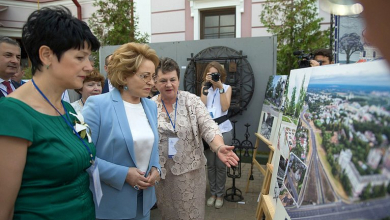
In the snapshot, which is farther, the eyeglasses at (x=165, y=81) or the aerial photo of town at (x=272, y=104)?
the aerial photo of town at (x=272, y=104)

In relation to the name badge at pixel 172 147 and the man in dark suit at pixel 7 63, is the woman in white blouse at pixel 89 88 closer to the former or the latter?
the man in dark suit at pixel 7 63

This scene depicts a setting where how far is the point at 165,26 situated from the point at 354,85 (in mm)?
8493

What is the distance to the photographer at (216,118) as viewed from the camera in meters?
3.93

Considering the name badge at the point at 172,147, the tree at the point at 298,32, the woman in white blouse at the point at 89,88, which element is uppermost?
the tree at the point at 298,32

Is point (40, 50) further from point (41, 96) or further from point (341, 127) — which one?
point (341, 127)

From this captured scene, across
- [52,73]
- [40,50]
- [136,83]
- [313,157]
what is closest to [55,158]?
[52,73]

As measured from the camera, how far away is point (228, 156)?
1.94 m

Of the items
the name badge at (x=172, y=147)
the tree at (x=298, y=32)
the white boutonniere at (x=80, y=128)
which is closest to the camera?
the white boutonniere at (x=80, y=128)

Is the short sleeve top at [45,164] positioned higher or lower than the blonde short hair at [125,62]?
lower

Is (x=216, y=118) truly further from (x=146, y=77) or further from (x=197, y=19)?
(x=197, y=19)

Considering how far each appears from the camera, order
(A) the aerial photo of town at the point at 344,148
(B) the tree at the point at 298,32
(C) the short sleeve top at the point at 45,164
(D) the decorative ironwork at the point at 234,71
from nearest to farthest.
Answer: (A) the aerial photo of town at the point at 344,148 < (C) the short sleeve top at the point at 45,164 < (B) the tree at the point at 298,32 < (D) the decorative ironwork at the point at 234,71

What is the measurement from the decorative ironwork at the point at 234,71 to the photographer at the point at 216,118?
1.71 meters

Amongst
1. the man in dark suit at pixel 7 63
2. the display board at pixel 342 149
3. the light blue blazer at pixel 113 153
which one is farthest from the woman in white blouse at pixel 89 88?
the display board at pixel 342 149

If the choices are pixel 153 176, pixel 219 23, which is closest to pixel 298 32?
pixel 219 23
